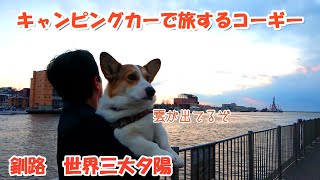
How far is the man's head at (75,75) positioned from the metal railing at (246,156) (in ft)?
4.52

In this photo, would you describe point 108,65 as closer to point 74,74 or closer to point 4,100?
point 74,74

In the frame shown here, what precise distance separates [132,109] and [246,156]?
4967 mm

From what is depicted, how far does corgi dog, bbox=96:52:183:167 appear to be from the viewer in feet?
6.70

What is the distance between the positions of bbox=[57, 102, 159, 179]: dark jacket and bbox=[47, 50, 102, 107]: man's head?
0.11 m

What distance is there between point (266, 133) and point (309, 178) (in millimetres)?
1824

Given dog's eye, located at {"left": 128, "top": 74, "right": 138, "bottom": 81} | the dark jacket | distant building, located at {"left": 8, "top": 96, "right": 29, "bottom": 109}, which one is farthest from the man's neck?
distant building, located at {"left": 8, "top": 96, "right": 29, "bottom": 109}

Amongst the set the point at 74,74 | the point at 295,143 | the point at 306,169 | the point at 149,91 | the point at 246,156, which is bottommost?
the point at 306,169

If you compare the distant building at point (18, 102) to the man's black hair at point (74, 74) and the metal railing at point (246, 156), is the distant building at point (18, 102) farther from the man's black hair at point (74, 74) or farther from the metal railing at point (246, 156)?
the man's black hair at point (74, 74)

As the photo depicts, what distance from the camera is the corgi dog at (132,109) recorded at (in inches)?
80.4

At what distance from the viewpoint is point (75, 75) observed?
2088mm

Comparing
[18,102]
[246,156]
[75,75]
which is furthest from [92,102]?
[18,102]

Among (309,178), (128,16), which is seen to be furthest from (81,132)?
(309,178)

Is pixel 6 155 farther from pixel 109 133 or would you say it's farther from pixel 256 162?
pixel 109 133

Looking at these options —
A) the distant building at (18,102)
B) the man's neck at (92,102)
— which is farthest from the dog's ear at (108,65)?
the distant building at (18,102)
